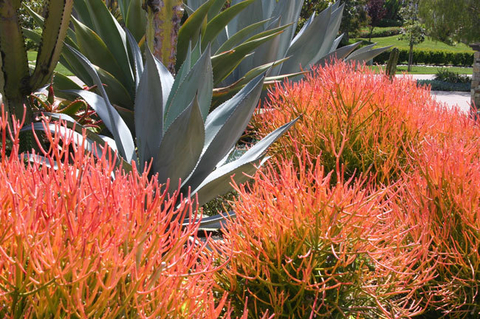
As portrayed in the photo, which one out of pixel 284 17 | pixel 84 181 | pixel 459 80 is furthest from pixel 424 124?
pixel 459 80

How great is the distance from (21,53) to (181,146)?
133 centimetres

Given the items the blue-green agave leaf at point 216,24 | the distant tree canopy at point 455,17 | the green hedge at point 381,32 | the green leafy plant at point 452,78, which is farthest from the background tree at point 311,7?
the green hedge at point 381,32

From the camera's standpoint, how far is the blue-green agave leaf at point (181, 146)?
2.71 metres

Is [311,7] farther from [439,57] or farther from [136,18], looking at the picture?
[439,57]

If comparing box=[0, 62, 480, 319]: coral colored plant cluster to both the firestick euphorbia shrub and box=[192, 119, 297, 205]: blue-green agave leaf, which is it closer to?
the firestick euphorbia shrub

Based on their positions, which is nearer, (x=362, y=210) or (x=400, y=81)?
(x=362, y=210)

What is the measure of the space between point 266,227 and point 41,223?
100 centimetres

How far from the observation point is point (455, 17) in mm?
23828

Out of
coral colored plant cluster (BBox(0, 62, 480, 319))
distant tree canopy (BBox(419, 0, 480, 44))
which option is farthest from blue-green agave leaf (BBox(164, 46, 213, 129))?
distant tree canopy (BBox(419, 0, 480, 44))

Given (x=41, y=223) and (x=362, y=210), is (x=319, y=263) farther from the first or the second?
(x=41, y=223)

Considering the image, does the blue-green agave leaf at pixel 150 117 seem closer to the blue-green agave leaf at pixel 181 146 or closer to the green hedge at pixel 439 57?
the blue-green agave leaf at pixel 181 146

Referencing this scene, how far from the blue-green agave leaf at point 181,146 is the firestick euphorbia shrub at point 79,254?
1371mm

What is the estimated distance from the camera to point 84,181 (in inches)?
56.5

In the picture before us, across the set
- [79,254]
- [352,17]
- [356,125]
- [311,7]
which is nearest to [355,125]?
[356,125]
